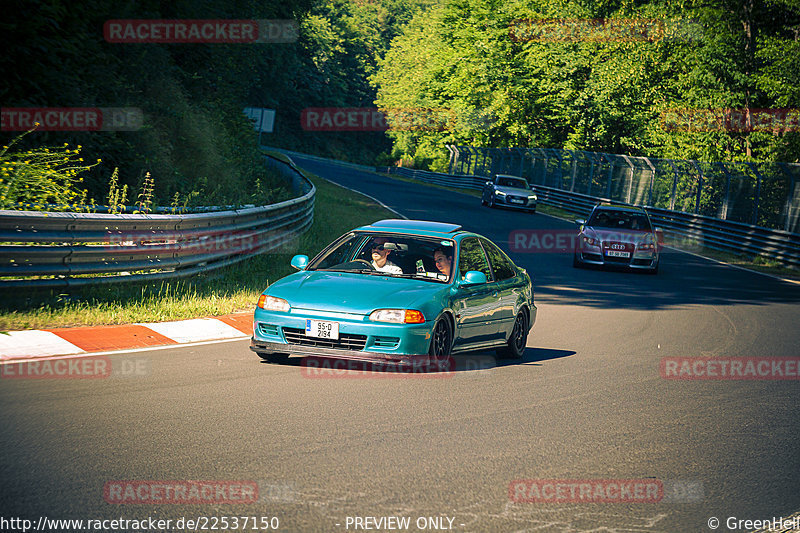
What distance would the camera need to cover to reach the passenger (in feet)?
33.1

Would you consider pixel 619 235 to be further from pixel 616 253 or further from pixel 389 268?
pixel 389 268

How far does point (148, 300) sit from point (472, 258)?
4202 mm

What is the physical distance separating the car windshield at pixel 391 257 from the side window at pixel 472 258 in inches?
6.2

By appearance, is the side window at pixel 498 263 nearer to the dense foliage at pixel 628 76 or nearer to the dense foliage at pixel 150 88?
the dense foliage at pixel 150 88

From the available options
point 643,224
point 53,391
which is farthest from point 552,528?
point 643,224

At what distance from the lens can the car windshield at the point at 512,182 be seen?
1766 inches

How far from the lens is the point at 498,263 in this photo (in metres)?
11.2

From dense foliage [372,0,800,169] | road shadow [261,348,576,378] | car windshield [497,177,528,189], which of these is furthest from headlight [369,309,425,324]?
dense foliage [372,0,800,169]

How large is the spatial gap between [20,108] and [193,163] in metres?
8.87

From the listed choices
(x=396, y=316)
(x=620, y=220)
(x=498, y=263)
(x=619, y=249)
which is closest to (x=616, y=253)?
(x=619, y=249)

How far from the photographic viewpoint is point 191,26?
84.3ft

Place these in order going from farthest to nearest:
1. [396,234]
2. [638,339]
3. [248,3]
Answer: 1. [248,3]
2. [638,339]
3. [396,234]

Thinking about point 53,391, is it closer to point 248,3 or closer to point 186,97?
point 186,97

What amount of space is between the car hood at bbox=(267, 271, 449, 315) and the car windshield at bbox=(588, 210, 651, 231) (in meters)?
15.9
